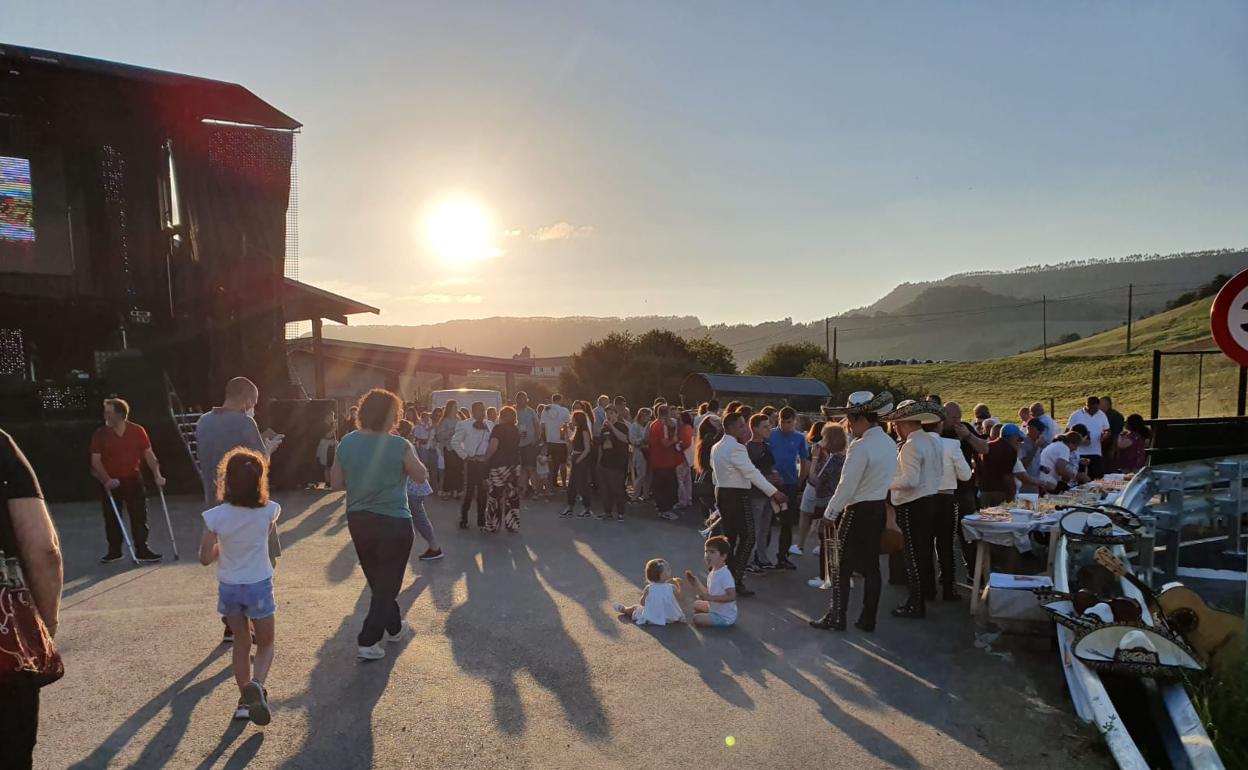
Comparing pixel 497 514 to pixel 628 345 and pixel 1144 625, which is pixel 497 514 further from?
pixel 628 345

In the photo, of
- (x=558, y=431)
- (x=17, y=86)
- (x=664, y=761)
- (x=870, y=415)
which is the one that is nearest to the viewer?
(x=664, y=761)

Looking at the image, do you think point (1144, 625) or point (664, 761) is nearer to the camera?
point (664, 761)

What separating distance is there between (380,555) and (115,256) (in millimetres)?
14856

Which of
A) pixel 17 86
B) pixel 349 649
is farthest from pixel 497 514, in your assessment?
pixel 17 86

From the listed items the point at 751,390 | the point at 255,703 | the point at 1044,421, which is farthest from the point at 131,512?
the point at 751,390

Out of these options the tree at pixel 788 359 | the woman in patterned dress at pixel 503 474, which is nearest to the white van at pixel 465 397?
the woman in patterned dress at pixel 503 474

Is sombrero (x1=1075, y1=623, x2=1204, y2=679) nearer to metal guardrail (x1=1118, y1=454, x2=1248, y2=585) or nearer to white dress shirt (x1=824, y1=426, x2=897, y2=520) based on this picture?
white dress shirt (x1=824, y1=426, x2=897, y2=520)

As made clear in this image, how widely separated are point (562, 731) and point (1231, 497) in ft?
22.5

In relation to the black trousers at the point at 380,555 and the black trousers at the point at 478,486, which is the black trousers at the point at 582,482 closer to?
the black trousers at the point at 478,486

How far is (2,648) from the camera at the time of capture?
2160 millimetres

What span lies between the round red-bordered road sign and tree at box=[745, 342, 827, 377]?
4411cm

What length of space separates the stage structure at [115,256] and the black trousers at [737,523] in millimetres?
11819

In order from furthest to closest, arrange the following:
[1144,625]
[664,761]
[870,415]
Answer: [870,415]
[1144,625]
[664,761]

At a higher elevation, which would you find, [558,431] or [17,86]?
[17,86]
